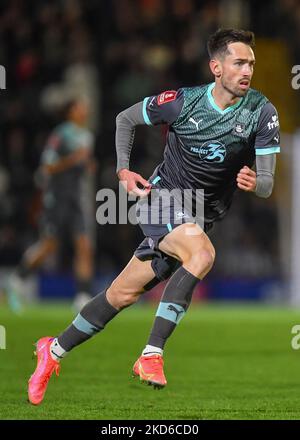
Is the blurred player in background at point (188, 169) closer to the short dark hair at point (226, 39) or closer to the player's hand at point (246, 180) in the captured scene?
the short dark hair at point (226, 39)

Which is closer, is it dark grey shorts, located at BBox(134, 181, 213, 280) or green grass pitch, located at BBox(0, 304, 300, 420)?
green grass pitch, located at BBox(0, 304, 300, 420)

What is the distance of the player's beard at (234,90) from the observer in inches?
260

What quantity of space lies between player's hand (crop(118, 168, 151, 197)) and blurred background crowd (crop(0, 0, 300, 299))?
941 centimetres

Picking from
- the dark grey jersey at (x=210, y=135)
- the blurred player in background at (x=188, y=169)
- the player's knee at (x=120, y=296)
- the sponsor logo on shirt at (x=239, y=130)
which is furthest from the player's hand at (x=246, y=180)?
the player's knee at (x=120, y=296)

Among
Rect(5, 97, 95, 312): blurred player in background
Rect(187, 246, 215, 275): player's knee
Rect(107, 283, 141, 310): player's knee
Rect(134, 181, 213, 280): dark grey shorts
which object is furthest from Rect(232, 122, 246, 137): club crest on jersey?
Rect(5, 97, 95, 312): blurred player in background

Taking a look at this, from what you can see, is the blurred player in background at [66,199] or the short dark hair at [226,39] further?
the blurred player in background at [66,199]

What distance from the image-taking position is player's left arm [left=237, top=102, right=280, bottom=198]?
6375mm

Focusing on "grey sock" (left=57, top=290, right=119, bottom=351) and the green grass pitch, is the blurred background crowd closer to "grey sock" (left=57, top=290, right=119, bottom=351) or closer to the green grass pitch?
the green grass pitch

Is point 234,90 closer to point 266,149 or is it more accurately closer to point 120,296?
point 266,149

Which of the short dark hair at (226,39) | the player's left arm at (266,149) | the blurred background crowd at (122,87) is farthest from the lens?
the blurred background crowd at (122,87)

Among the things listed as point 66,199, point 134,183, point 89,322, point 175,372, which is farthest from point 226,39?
point 66,199

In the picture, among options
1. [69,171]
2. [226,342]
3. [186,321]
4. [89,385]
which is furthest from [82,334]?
[69,171]

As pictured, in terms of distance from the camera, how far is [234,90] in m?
6.62

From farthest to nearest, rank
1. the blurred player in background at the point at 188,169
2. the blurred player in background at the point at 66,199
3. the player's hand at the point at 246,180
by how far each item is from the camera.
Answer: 1. the blurred player in background at the point at 66,199
2. the blurred player in background at the point at 188,169
3. the player's hand at the point at 246,180
